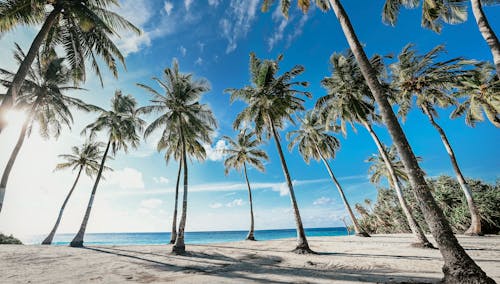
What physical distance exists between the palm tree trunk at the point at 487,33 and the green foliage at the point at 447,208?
14.3 m

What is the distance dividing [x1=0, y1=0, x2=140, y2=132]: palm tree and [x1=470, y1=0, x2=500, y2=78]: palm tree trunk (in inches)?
528

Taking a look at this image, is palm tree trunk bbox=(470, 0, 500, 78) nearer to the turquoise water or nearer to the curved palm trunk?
the curved palm trunk

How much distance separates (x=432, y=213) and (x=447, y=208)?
1957 cm

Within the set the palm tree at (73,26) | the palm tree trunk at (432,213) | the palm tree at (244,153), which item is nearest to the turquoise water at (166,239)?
the palm tree at (244,153)

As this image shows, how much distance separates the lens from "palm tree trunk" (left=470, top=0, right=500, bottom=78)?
6.73 metres

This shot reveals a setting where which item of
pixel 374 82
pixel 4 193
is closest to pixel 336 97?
pixel 374 82

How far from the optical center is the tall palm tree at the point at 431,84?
1262 cm

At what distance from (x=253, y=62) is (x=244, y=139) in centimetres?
1031

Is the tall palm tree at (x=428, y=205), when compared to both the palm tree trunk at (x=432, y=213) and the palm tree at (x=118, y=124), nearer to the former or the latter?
the palm tree trunk at (x=432, y=213)

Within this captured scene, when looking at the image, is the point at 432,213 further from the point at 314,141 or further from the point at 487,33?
the point at 314,141

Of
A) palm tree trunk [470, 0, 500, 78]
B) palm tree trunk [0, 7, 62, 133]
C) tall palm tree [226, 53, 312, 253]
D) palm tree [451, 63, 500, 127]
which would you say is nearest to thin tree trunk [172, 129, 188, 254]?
tall palm tree [226, 53, 312, 253]

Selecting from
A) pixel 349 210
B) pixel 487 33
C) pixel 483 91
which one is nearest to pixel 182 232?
pixel 349 210

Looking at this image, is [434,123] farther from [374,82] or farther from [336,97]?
[374,82]

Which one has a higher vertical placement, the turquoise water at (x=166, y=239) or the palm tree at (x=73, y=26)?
the palm tree at (x=73, y=26)
